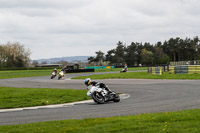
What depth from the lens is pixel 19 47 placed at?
126 m

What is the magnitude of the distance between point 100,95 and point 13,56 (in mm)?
112957

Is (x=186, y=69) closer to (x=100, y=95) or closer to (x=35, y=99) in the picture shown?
(x=100, y=95)

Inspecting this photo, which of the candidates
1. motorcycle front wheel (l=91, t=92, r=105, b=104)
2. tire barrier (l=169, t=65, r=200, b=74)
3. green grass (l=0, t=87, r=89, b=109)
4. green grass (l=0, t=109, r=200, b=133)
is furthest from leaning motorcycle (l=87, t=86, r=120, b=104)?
tire barrier (l=169, t=65, r=200, b=74)

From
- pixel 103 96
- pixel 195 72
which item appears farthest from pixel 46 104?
pixel 195 72

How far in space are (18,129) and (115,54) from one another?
130214 millimetres

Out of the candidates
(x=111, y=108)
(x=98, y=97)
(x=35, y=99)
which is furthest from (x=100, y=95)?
(x=35, y=99)

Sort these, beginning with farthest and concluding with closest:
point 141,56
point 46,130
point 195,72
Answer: point 141,56 < point 195,72 < point 46,130

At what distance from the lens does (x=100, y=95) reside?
48.2 ft

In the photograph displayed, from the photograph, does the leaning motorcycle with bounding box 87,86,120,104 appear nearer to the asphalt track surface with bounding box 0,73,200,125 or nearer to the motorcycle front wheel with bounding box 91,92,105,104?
the motorcycle front wheel with bounding box 91,92,105,104

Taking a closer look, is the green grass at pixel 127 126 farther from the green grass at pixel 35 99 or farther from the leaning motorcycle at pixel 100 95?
the green grass at pixel 35 99

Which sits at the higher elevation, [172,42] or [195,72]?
[172,42]

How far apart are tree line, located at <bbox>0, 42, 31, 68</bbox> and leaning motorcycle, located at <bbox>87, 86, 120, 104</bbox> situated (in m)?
110

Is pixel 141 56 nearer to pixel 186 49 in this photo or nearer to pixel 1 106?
pixel 186 49

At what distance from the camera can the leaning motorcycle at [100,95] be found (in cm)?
1454
